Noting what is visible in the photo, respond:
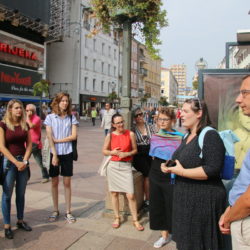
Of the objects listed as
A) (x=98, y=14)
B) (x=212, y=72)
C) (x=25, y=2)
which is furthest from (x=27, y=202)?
(x=25, y=2)

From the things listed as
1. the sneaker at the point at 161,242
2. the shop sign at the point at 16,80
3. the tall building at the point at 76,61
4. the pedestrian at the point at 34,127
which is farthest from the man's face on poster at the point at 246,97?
the tall building at the point at 76,61

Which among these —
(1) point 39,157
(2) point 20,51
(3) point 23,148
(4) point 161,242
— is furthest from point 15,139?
(2) point 20,51

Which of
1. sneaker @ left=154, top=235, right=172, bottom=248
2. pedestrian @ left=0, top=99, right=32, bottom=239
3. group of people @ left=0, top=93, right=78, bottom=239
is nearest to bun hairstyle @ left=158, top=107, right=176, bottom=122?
group of people @ left=0, top=93, right=78, bottom=239

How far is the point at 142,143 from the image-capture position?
4.83 meters

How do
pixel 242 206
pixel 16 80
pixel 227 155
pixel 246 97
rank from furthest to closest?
pixel 16 80 → pixel 227 155 → pixel 246 97 → pixel 242 206

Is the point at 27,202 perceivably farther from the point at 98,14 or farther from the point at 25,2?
the point at 25,2

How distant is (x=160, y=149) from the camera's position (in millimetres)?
3930

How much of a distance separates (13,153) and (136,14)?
9.14 ft

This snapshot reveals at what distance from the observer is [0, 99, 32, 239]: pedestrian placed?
4023mm

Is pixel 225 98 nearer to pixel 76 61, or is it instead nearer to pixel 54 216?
pixel 54 216

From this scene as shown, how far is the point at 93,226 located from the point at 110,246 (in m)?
0.71

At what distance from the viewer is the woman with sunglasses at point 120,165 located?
172 inches

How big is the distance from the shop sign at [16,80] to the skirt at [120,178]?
2746 centimetres

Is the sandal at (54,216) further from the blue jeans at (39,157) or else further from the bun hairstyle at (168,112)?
the blue jeans at (39,157)
